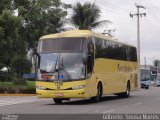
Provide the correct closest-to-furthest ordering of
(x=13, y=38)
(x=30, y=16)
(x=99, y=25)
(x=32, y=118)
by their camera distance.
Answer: (x=32, y=118) < (x=13, y=38) < (x=30, y=16) < (x=99, y=25)

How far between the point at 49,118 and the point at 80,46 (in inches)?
345

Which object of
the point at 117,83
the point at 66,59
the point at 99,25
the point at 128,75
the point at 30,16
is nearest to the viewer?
the point at 66,59

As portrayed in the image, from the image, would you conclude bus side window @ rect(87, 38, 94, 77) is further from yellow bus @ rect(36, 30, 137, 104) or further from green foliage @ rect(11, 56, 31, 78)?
green foliage @ rect(11, 56, 31, 78)

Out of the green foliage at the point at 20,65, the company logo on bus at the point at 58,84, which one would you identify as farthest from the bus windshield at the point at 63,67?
the green foliage at the point at 20,65

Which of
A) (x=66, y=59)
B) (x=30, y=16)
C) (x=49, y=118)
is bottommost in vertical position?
(x=49, y=118)

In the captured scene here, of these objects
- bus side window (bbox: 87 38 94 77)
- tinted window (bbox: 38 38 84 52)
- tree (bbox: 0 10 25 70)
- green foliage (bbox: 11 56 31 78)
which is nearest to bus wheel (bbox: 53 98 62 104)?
bus side window (bbox: 87 38 94 77)

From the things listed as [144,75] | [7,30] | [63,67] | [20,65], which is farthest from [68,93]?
[144,75]

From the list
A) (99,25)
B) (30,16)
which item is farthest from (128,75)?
(99,25)

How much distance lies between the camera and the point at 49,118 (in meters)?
18.2

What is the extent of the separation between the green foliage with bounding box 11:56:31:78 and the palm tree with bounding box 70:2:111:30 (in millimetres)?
8308

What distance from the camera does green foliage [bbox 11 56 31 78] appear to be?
57000 millimetres

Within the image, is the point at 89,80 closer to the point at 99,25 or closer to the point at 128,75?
the point at 128,75

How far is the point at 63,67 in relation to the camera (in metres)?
26.1

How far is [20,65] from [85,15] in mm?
10287
